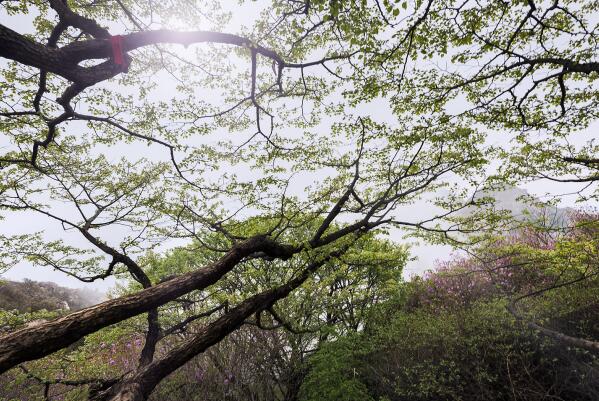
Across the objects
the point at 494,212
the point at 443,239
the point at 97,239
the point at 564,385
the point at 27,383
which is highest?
the point at 97,239

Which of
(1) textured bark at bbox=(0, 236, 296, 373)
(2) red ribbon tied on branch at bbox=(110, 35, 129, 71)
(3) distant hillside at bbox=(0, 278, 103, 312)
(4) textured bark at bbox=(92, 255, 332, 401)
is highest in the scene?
(2) red ribbon tied on branch at bbox=(110, 35, 129, 71)

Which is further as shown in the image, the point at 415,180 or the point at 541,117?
the point at 415,180

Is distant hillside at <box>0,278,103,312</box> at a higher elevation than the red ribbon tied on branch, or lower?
lower

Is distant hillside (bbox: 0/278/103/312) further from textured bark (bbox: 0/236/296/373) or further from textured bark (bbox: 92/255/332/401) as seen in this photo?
textured bark (bbox: 0/236/296/373)

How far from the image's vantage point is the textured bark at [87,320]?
206cm

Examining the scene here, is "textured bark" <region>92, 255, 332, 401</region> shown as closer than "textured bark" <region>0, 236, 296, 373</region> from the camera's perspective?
No

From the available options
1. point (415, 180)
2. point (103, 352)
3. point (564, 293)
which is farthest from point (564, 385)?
point (103, 352)

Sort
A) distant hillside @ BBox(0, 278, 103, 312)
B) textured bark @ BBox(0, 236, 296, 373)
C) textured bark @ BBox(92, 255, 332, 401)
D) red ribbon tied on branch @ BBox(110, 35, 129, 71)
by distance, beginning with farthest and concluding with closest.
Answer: distant hillside @ BBox(0, 278, 103, 312)
red ribbon tied on branch @ BBox(110, 35, 129, 71)
textured bark @ BBox(92, 255, 332, 401)
textured bark @ BBox(0, 236, 296, 373)

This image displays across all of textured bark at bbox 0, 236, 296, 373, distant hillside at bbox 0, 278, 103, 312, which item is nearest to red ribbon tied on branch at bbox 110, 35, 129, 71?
textured bark at bbox 0, 236, 296, 373

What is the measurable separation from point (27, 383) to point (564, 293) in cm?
1780

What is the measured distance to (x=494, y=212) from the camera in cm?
705

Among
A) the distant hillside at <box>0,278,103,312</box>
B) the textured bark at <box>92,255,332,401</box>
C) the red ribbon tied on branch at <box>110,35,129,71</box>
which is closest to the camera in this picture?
the textured bark at <box>92,255,332,401</box>

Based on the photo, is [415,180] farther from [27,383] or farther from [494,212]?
[27,383]

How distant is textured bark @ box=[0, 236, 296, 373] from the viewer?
2059 millimetres
